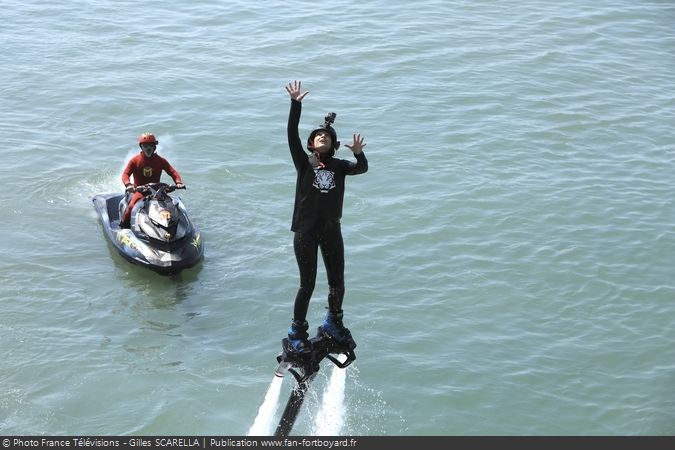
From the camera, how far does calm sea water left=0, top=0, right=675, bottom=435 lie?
13.0 metres

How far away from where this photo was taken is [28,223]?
17.7 metres

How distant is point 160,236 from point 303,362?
6.12 metres

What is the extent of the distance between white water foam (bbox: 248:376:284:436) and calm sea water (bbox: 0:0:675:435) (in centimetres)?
95

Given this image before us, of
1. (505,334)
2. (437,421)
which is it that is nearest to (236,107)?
(505,334)

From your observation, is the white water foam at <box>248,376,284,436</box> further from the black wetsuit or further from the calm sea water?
the black wetsuit

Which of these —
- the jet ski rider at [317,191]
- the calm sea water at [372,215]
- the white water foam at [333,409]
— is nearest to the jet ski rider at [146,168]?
the calm sea water at [372,215]

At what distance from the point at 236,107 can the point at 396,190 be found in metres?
5.82

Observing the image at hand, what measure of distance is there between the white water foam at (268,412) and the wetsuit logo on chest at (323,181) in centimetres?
213

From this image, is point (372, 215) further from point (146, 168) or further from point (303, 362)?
point (303, 362)

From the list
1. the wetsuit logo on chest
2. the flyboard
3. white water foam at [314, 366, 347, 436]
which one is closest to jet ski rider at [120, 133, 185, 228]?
white water foam at [314, 366, 347, 436]

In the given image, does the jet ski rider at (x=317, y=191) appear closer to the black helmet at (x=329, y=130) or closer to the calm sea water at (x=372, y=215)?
the black helmet at (x=329, y=130)

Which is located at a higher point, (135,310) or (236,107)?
(236,107)

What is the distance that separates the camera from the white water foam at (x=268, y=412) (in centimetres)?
1024
